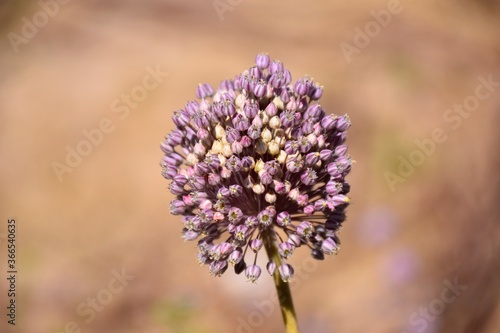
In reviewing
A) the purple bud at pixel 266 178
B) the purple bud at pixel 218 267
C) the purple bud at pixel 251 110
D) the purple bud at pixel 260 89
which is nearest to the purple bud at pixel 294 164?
the purple bud at pixel 266 178

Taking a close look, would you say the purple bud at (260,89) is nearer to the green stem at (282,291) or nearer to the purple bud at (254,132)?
the purple bud at (254,132)
